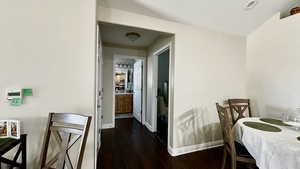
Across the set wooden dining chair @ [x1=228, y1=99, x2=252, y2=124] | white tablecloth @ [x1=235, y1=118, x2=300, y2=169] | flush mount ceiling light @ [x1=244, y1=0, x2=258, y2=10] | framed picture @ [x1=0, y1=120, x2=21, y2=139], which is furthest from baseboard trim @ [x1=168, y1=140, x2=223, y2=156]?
flush mount ceiling light @ [x1=244, y1=0, x2=258, y2=10]

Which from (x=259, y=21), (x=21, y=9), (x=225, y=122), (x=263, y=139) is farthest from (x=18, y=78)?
(x=259, y=21)

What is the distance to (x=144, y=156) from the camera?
2.30 meters

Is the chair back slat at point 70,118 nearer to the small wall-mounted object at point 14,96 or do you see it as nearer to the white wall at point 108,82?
the small wall-mounted object at point 14,96

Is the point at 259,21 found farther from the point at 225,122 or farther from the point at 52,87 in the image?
the point at 52,87

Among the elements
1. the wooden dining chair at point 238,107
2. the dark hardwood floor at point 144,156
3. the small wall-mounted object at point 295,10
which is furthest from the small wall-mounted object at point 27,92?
the small wall-mounted object at point 295,10

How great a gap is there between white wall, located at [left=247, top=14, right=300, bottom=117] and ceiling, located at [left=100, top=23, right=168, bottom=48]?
1.97 metres

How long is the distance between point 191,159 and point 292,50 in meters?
2.52

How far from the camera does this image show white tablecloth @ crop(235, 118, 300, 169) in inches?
43.1

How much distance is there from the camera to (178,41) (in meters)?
2.34

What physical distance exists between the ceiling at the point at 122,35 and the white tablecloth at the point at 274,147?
2.02m

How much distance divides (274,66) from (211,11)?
162 centimetres

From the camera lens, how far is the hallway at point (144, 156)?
2053mm

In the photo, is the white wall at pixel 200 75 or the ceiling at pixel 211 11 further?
the white wall at pixel 200 75

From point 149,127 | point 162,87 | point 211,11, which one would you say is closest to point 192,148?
point 149,127
